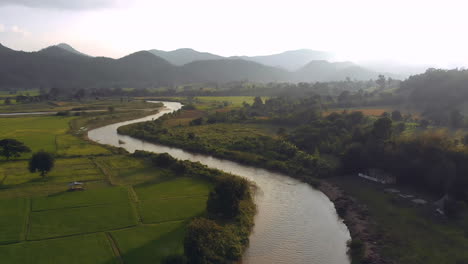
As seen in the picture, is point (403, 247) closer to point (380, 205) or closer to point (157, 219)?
point (380, 205)

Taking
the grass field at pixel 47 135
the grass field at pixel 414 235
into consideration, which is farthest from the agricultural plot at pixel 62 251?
the grass field at pixel 47 135

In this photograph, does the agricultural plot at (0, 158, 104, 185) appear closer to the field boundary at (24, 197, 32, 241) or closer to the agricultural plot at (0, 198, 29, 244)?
the agricultural plot at (0, 198, 29, 244)

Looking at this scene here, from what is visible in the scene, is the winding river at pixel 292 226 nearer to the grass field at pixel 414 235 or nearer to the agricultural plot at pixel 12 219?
the grass field at pixel 414 235

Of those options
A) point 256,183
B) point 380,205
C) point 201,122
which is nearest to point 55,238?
point 256,183

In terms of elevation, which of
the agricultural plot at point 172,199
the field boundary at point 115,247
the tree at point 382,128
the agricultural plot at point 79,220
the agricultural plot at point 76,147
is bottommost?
the field boundary at point 115,247

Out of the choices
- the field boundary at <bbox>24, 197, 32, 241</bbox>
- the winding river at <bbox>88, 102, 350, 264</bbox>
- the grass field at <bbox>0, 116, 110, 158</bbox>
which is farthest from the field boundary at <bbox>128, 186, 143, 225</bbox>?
the grass field at <bbox>0, 116, 110, 158</bbox>

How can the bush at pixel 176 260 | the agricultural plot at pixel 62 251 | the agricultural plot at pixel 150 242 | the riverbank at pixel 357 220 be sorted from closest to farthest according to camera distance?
1. the bush at pixel 176 260
2. the agricultural plot at pixel 62 251
3. the agricultural plot at pixel 150 242
4. the riverbank at pixel 357 220
